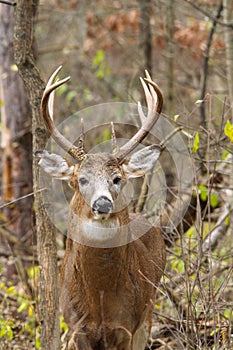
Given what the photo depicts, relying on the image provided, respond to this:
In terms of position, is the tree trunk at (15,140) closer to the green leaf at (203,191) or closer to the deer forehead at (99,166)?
the green leaf at (203,191)

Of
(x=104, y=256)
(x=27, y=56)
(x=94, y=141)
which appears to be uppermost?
(x=27, y=56)

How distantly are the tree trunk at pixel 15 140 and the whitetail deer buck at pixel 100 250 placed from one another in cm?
344

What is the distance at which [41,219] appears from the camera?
5.86 metres

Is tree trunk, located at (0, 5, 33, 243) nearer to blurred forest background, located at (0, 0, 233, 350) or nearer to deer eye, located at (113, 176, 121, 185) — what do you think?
blurred forest background, located at (0, 0, 233, 350)

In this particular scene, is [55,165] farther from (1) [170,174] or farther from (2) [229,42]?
(1) [170,174]

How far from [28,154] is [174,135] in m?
2.59

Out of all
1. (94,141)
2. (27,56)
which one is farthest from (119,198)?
(94,141)

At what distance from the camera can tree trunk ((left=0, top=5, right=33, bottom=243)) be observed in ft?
30.3

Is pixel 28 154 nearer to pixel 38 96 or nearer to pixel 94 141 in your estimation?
pixel 94 141

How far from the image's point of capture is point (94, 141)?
12.1m

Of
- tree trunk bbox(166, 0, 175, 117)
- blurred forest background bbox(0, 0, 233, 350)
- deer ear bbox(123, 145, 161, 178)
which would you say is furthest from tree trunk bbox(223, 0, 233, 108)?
deer ear bbox(123, 145, 161, 178)

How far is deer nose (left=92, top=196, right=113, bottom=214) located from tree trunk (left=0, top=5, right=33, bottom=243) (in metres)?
4.26

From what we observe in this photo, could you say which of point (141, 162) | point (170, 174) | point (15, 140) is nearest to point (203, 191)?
point (141, 162)

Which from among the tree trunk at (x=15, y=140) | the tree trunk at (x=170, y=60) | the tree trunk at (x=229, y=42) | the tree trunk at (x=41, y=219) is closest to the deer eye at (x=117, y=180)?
the tree trunk at (x=41, y=219)
